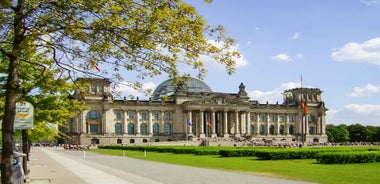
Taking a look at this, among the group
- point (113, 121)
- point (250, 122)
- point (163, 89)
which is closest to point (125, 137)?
point (113, 121)

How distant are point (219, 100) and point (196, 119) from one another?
9.74 metres

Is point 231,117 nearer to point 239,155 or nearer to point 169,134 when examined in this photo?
point 169,134

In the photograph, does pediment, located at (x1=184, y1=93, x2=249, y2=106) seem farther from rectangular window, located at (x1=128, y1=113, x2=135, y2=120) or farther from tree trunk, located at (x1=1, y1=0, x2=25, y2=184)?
tree trunk, located at (x1=1, y1=0, x2=25, y2=184)

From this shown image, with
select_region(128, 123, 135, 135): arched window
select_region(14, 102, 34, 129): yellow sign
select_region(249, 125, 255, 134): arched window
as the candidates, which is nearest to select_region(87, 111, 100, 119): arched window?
select_region(128, 123, 135, 135): arched window

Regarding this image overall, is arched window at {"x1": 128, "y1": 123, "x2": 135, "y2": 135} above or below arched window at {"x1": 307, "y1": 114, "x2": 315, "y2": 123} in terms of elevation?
below

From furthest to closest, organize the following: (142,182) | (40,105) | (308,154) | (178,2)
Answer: (308,154) → (40,105) → (142,182) → (178,2)

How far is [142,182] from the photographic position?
25719mm

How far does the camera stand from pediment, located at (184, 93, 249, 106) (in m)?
148

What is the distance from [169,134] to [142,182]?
394 ft

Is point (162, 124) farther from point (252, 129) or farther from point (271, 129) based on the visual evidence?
point (271, 129)

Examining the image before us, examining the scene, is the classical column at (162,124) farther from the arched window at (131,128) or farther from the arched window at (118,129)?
the arched window at (118,129)

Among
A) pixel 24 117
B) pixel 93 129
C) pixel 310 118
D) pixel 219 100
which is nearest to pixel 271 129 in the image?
pixel 310 118

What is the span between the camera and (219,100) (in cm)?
15150

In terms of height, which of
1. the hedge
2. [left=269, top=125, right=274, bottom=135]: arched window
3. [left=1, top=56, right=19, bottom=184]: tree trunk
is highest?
[left=1, top=56, right=19, bottom=184]: tree trunk
